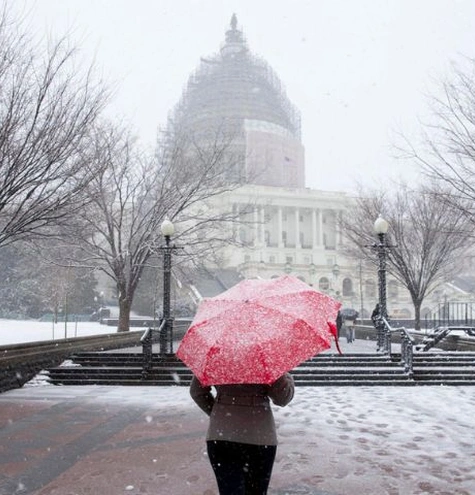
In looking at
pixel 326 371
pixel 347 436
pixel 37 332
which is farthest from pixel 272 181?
pixel 347 436

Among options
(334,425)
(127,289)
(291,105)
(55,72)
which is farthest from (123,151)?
(291,105)

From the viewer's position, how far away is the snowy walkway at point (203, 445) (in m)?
5.80

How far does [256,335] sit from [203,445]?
472 centimetres

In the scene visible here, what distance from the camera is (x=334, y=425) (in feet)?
28.2

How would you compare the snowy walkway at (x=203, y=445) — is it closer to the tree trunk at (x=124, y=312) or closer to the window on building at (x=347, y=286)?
the tree trunk at (x=124, y=312)

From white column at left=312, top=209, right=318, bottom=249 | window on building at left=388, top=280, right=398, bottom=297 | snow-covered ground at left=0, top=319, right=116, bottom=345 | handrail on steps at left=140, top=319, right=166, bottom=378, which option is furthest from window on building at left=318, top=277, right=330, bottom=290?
handrail on steps at left=140, top=319, right=166, bottom=378

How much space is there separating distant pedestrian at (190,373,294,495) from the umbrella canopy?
0.57ft

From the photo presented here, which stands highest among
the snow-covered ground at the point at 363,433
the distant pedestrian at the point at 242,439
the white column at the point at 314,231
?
the white column at the point at 314,231

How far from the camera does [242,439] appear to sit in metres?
3.19

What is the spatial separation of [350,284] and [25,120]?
242 feet

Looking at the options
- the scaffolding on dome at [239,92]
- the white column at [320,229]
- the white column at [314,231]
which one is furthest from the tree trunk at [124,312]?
the white column at [320,229]

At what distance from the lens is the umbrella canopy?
314cm

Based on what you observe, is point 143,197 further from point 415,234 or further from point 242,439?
point 242,439

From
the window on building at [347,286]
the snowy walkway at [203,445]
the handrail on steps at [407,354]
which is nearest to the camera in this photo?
the snowy walkway at [203,445]
